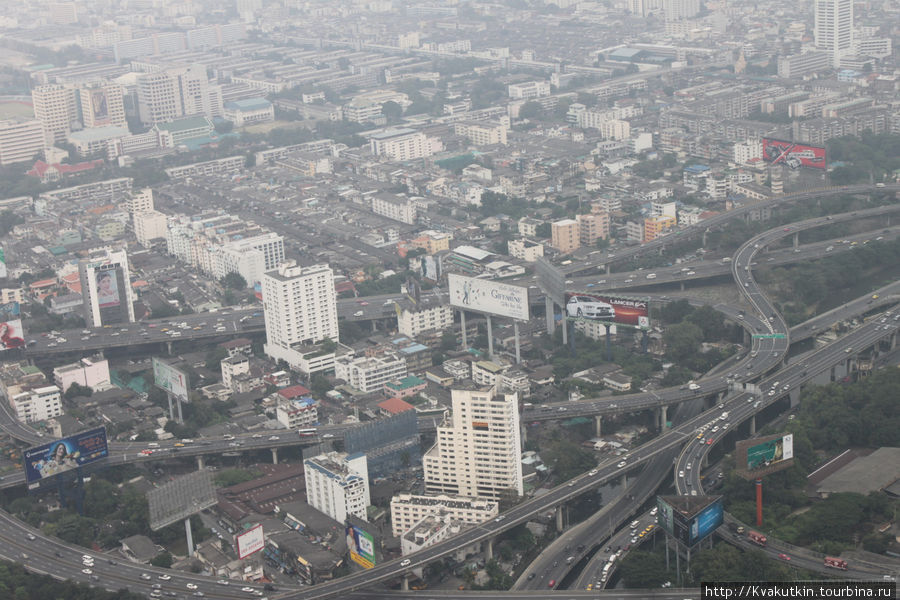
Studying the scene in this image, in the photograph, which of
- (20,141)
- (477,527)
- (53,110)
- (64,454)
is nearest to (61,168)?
(20,141)

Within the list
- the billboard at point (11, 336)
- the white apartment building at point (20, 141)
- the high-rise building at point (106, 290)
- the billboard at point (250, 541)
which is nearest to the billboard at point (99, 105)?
the white apartment building at point (20, 141)

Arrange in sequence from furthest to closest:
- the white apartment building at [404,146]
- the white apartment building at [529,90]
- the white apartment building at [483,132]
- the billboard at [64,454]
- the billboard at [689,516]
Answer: the white apartment building at [529,90], the white apartment building at [483,132], the white apartment building at [404,146], the billboard at [64,454], the billboard at [689,516]

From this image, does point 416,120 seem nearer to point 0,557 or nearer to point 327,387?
point 327,387

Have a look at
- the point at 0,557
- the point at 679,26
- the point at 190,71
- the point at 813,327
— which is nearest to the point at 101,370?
the point at 0,557

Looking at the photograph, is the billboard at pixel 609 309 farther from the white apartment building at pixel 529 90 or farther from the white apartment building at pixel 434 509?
the white apartment building at pixel 529 90

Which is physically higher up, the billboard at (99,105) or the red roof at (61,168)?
the billboard at (99,105)

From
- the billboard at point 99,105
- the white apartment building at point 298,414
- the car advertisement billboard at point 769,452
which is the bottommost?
the white apartment building at point 298,414
